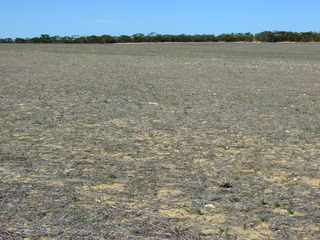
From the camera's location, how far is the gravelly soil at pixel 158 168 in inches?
193

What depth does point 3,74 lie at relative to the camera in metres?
21.9

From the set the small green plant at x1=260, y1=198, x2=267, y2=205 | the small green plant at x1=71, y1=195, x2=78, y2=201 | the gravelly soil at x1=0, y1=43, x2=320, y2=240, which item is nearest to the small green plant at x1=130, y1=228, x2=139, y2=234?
the gravelly soil at x1=0, y1=43, x2=320, y2=240

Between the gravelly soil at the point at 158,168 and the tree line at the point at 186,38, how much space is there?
245 ft

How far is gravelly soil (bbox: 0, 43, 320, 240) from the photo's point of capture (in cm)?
491

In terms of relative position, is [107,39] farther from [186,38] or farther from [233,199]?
[233,199]

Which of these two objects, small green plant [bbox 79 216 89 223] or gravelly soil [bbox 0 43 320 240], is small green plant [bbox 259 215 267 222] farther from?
small green plant [bbox 79 216 89 223]

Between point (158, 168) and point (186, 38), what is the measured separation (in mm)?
92422

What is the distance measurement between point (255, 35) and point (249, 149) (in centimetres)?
10018

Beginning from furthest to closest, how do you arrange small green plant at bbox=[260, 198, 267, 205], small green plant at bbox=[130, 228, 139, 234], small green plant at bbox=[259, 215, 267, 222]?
small green plant at bbox=[260, 198, 267, 205]
small green plant at bbox=[259, 215, 267, 222]
small green plant at bbox=[130, 228, 139, 234]

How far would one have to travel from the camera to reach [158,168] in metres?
6.88

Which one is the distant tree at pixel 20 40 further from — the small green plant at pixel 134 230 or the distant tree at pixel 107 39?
the small green plant at pixel 134 230

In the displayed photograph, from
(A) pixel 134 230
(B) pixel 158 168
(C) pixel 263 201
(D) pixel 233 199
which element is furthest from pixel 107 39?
(A) pixel 134 230

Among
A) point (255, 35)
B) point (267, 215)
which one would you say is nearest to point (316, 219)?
point (267, 215)

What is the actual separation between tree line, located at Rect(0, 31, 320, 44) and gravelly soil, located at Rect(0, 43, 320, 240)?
7476cm
